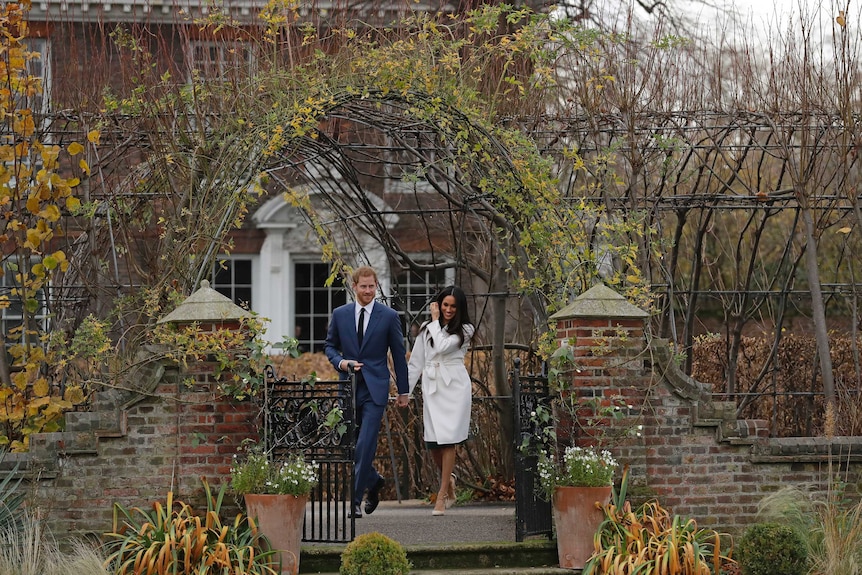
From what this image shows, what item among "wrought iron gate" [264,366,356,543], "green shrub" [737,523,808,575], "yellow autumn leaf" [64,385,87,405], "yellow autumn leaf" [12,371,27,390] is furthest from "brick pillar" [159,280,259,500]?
"green shrub" [737,523,808,575]

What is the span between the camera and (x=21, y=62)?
852 centimetres

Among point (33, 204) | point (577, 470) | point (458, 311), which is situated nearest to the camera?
point (577, 470)

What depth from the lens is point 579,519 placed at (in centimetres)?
786

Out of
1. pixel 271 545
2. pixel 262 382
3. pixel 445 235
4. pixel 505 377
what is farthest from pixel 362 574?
pixel 445 235

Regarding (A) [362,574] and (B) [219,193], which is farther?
(B) [219,193]

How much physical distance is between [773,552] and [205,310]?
420cm

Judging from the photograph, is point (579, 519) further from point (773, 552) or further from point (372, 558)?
point (372, 558)

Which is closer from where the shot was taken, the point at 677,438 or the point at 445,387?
the point at 677,438

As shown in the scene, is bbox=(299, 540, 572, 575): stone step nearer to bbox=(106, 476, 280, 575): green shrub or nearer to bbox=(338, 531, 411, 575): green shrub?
bbox=(106, 476, 280, 575): green shrub

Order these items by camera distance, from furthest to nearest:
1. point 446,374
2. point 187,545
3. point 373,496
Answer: point 446,374 < point 373,496 < point 187,545

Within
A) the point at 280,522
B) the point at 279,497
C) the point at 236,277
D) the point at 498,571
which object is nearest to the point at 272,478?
the point at 279,497

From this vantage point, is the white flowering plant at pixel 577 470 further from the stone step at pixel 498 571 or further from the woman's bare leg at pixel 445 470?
the woman's bare leg at pixel 445 470

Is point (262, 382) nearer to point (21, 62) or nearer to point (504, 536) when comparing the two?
point (504, 536)

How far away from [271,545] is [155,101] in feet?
13.8
